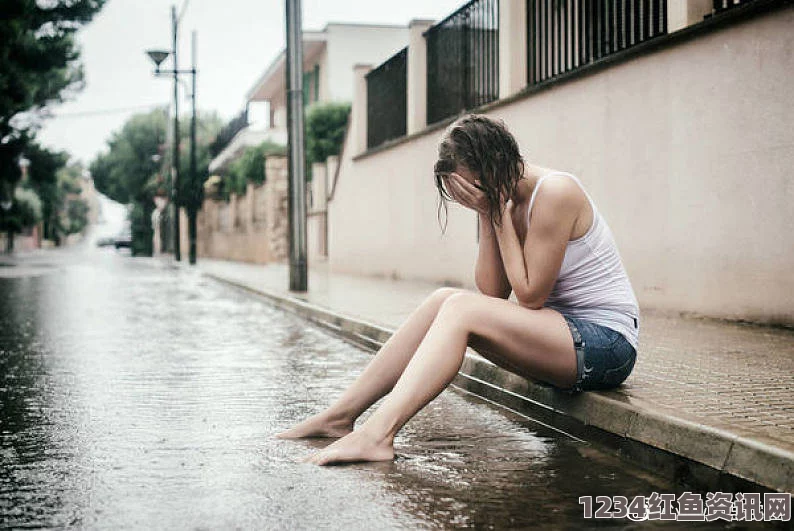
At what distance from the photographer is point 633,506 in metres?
3.68

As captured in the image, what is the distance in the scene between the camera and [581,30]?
38.4 feet

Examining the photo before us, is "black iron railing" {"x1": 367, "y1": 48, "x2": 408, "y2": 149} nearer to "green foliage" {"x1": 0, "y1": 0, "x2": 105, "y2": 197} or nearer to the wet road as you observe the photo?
the wet road

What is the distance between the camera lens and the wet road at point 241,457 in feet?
11.7

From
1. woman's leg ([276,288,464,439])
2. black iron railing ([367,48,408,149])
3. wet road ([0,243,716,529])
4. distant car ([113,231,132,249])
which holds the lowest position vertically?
distant car ([113,231,132,249])

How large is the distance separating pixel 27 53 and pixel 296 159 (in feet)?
81.1

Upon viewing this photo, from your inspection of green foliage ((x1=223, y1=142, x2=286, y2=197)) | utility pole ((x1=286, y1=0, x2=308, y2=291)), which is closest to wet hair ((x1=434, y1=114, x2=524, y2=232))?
utility pole ((x1=286, y1=0, x2=308, y2=291))

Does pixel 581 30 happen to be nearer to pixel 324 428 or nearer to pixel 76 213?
pixel 324 428

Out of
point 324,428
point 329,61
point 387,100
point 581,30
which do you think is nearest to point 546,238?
point 324,428

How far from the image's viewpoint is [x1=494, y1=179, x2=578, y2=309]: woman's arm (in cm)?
441

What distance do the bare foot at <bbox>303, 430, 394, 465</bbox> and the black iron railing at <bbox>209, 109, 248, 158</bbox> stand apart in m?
40.6

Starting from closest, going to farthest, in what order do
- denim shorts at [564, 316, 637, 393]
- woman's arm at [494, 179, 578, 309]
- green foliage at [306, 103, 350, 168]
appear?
woman's arm at [494, 179, 578, 309] < denim shorts at [564, 316, 637, 393] < green foliage at [306, 103, 350, 168]

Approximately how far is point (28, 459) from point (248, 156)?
113 feet

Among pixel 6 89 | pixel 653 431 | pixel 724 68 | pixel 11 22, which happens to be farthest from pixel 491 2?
pixel 6 89

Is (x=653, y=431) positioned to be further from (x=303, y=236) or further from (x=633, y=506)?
(x=303, y=236)
